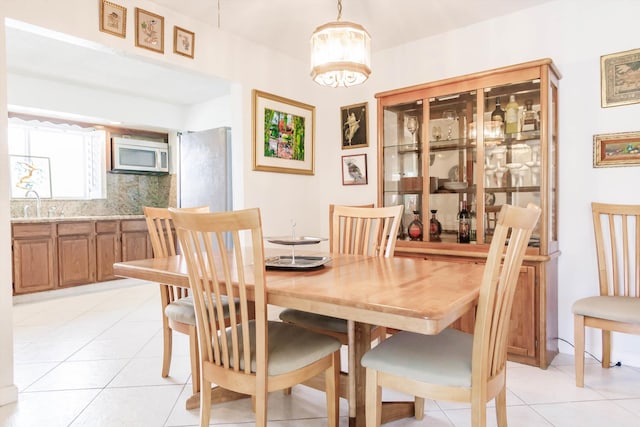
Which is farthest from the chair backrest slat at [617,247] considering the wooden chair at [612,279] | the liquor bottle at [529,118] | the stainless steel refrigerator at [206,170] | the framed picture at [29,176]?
the framed picture at [29,176]

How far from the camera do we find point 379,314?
3.58ft

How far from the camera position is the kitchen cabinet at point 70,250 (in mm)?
3965

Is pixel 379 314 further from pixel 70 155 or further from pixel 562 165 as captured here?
pixel 70 155

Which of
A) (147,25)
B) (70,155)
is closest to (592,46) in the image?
(147,25)

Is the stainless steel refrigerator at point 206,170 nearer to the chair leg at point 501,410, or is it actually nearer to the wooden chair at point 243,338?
the wooden chair at point 243,338

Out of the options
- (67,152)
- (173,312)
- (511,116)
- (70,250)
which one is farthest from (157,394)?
(67,152)

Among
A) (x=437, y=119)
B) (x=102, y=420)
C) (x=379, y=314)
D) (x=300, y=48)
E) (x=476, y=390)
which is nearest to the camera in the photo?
(x=379, y=314)

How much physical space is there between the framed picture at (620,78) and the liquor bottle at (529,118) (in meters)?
0.46

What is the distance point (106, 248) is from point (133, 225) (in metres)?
0.41

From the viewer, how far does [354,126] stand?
3760 mm

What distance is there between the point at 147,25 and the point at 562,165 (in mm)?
3027

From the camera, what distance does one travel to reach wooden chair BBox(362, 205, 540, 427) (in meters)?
1.18

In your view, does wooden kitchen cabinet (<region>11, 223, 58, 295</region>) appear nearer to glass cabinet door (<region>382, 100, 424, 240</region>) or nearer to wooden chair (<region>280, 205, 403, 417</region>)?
wooden chair (<region>280, 205, 403, 417</region>)

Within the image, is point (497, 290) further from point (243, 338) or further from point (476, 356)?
point (243, 338)
